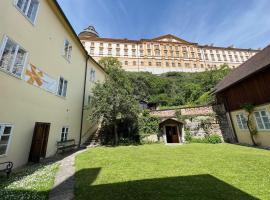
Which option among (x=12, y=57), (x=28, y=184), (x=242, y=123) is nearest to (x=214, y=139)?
(x=242, y=123)

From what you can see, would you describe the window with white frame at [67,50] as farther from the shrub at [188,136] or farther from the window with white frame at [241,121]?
the window with white frame at [241,121]

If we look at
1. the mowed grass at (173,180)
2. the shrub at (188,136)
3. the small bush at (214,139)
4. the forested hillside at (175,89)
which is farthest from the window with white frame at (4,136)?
the forested hillside at (175,89)

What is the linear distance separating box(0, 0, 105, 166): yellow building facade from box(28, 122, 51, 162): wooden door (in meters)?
0.21

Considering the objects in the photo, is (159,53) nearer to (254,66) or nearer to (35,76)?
(254,66)

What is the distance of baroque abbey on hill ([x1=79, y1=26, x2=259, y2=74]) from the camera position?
167ft

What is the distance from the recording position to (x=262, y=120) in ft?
39.1

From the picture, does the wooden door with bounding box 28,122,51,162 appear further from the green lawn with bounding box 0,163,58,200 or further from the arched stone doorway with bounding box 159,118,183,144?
the arched stone doorway with bounding box 159,118,183,144

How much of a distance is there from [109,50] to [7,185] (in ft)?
167

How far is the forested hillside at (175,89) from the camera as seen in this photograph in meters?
27.4

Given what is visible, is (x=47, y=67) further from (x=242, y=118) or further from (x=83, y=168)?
(x=242, y=118)

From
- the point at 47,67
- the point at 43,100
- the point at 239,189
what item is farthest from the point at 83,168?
the point at 47,67

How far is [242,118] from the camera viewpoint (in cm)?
1432

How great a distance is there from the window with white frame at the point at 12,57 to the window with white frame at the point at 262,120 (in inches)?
684

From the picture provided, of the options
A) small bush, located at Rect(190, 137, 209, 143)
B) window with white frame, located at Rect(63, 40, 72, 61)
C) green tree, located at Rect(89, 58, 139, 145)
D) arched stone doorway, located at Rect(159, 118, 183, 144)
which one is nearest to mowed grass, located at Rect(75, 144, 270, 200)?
green tree, located at Rect(89, 58, 139, 145)
